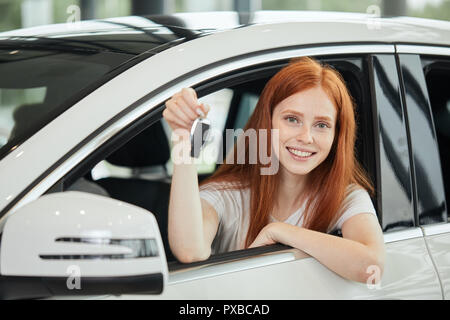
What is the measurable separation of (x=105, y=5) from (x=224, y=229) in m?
10.2

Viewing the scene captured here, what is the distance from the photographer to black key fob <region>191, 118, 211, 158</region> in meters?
1.32

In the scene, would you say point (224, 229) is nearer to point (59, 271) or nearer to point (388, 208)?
point (388, 208)

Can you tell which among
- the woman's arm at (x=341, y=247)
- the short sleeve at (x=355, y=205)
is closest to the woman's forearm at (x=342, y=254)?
the woman's arm at (x=341, y=247)

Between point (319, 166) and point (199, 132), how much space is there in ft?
1.91

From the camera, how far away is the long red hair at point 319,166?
169 cm

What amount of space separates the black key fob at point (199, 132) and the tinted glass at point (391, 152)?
56cm

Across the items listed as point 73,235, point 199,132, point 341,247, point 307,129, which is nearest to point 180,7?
point 307,129

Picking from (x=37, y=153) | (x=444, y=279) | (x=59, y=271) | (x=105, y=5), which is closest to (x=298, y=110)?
(x=444, y=279)

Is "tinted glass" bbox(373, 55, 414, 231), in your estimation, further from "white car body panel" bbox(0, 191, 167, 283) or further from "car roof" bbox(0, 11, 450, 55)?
"white car body panel" bbox(0, 191, 167, 283)

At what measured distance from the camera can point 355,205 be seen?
1.68 m

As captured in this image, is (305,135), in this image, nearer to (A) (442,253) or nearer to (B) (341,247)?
(B) (341,247)

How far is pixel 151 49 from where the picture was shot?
58.8 inches

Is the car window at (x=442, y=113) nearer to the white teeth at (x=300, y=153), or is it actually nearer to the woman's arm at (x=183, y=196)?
the white teeth at (x=300, y=153)

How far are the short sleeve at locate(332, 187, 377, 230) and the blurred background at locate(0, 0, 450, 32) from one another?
237 cm
